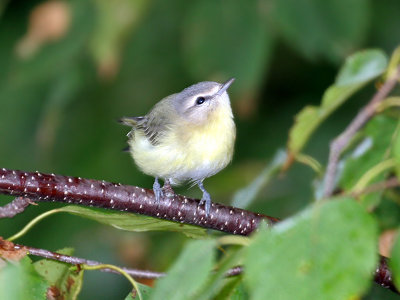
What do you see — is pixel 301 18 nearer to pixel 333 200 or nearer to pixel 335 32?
pixel 335 32

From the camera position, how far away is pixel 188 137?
3.19 meters

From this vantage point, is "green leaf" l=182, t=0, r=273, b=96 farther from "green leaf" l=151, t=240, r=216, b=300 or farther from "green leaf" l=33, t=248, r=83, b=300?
"green leaf" l=151, t=240, r=216, b=300

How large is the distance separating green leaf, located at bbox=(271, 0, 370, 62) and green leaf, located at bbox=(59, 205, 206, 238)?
6.64ft

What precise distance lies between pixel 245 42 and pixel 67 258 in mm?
2280

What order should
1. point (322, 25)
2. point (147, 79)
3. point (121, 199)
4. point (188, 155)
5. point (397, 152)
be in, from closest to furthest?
point (397, 152)
point (121, 199)
point (188, 155)
point (322, 25)
point (147, 79)

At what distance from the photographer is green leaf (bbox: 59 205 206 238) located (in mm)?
1970

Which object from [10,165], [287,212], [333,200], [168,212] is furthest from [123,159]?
[333,200]

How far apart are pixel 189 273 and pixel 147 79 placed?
3753mm

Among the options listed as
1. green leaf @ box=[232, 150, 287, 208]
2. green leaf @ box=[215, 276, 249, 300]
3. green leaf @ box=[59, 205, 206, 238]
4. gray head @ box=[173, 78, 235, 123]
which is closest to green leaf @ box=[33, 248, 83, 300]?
green leaf @ box=[59, 205, 206, 238]

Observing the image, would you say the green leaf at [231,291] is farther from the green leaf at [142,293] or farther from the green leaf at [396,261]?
the green leaf at [396,261]

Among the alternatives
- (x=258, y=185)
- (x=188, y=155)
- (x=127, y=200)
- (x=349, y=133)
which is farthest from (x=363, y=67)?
(x=188, y=155)

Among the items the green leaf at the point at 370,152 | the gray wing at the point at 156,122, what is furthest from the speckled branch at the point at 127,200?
the gray wing at the point at 156,122

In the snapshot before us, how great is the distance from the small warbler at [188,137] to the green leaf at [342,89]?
61 cm

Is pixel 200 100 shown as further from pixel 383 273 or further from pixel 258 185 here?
pixel 383 273
